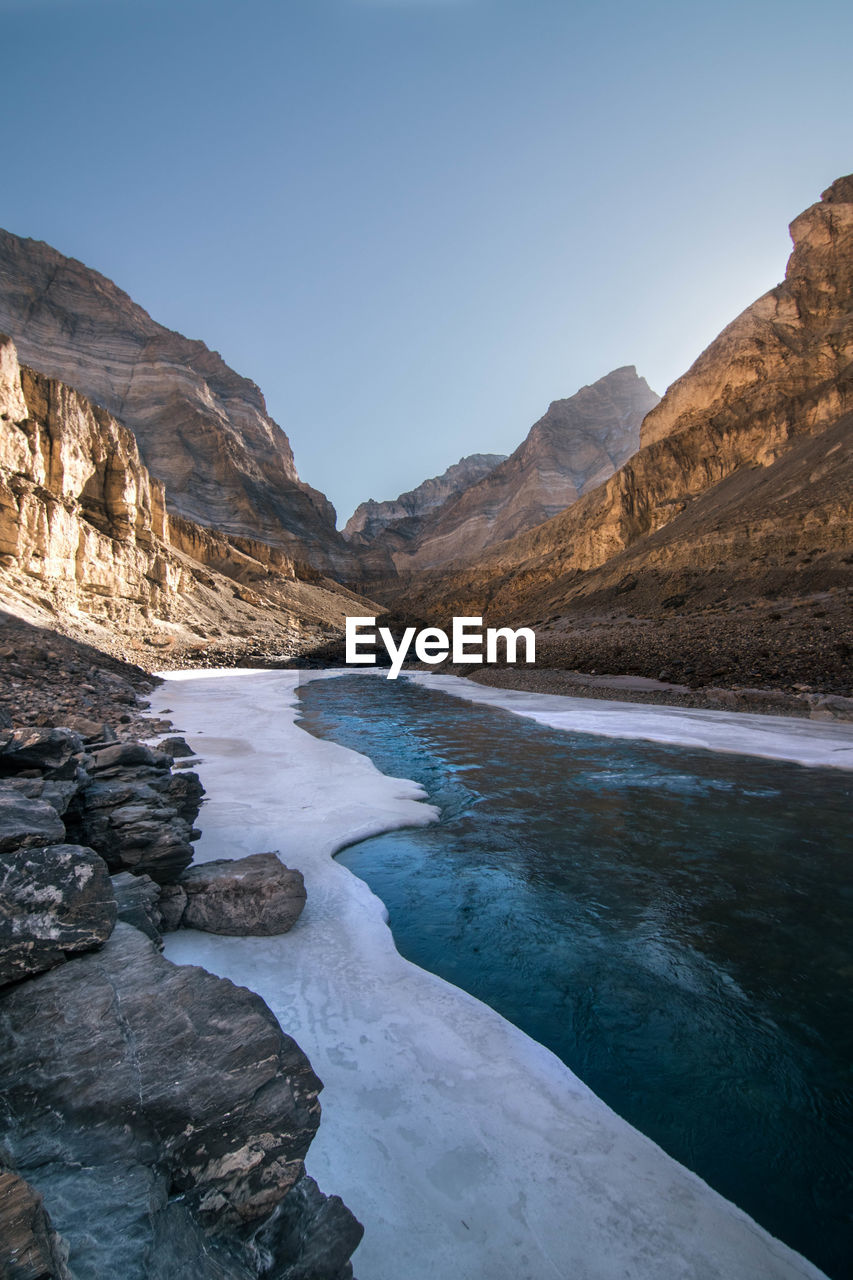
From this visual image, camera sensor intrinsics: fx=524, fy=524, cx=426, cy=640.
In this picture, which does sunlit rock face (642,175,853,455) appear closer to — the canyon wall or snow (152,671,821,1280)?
the canyon wall

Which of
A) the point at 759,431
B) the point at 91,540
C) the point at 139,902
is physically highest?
the point at 759,431

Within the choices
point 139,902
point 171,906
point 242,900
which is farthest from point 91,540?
point 139,902

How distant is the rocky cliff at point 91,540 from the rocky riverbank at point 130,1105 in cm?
2601

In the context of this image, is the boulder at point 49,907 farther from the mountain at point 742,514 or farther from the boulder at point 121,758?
the mountain at point 742,514

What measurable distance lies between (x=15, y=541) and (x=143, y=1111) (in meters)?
33.5

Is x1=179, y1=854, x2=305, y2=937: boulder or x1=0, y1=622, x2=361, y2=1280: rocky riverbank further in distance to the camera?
x1=179, y1=854, x2=305, y2=937: boulder

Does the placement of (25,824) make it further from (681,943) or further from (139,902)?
(681,943)

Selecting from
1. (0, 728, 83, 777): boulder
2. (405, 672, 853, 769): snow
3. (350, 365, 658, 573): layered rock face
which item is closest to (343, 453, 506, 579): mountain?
(350, 365, 658, 573): layered rock face

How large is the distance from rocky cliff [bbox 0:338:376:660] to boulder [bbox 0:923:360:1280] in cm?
2651

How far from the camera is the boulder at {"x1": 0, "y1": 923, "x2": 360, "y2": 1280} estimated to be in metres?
1.58

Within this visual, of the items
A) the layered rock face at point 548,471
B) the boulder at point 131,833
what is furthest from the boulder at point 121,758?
the layered rock face at point 548,471

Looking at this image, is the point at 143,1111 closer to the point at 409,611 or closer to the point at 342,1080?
the point at 342,1080

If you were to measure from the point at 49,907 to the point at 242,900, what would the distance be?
6.57ft

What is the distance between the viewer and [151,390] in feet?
303
